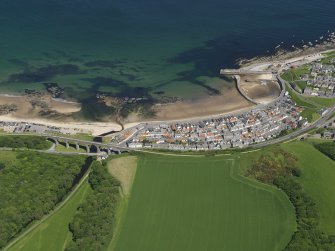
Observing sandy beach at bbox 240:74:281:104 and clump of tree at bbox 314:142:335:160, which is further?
sandy beach at bbox 240:74:281:104

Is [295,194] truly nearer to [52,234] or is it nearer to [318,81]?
[318,81]

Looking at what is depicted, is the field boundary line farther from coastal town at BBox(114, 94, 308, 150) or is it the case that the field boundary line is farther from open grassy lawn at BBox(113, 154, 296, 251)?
coastal town at BBox(114, 94, 308, 150)

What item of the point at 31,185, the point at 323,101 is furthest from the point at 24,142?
the point at 323,101

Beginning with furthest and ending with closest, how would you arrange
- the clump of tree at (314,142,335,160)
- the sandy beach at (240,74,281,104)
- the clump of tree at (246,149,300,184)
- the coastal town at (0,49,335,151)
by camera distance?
the sandy beach at (240,74,281,104), the coastal town at (0,49,335,151), the clump of tree at (314,142,335,160), the clump of tree at (246,149,300,184)

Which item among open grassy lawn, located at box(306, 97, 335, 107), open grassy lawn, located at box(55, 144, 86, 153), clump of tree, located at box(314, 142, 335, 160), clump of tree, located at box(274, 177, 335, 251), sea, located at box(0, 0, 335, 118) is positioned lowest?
clump of tree, located at box(274, 177, 335, 251)

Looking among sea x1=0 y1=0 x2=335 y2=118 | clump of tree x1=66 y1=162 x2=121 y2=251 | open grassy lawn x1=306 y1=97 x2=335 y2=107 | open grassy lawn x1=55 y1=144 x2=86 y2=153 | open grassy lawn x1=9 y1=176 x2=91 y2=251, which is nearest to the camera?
clump of tree x1=66 y1=162 x2=121 y2=251

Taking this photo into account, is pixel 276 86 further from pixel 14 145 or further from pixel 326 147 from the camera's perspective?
pixel 14 145

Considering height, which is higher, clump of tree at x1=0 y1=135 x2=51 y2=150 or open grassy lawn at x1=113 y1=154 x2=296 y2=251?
clump of tree at x1=0 y1=135 x2=51 y2=150

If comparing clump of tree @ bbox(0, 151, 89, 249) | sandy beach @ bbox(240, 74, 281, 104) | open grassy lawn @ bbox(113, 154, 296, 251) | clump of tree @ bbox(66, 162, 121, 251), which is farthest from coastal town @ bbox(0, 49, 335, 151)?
clump of tree @ bbox(66, 162, 121, 251)
